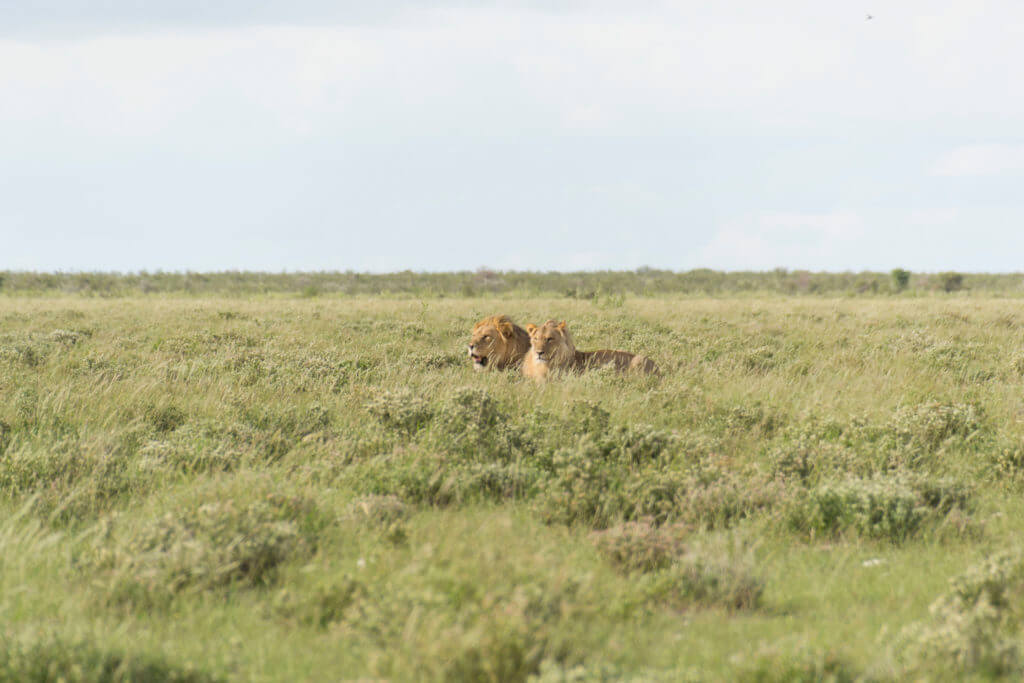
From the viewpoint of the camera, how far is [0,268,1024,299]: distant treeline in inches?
1781

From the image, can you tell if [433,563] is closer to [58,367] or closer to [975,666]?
[975,666]

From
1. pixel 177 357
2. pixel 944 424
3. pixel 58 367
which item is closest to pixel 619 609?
pixel 944 424

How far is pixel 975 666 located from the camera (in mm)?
3436

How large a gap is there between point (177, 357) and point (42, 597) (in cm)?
1033

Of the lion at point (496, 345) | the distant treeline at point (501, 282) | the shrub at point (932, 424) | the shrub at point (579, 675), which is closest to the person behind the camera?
the shrub at point (579, 675)

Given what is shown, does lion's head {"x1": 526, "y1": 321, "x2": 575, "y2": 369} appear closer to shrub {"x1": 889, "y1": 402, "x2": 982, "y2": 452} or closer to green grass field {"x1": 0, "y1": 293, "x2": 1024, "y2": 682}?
green grass field {"x1": 0, "y1": 293, "x2": 1024, "y2": 682}

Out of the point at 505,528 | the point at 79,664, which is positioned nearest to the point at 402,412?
the point at 505,528

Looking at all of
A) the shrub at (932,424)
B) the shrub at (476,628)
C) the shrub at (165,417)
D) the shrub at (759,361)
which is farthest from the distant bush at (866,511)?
the shrub at (759,361)

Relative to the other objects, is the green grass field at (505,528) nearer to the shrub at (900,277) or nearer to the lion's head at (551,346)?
the lion's head at (551,346)

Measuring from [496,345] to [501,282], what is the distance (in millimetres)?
38645

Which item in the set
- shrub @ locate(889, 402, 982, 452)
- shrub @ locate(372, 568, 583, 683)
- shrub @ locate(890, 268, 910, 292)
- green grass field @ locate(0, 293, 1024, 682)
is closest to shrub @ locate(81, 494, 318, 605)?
green grass field @ locate(0, 293, 1024, 682)

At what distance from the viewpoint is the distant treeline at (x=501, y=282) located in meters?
45.2

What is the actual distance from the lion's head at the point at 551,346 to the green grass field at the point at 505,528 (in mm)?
648

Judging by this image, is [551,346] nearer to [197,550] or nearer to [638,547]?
[638,547]
